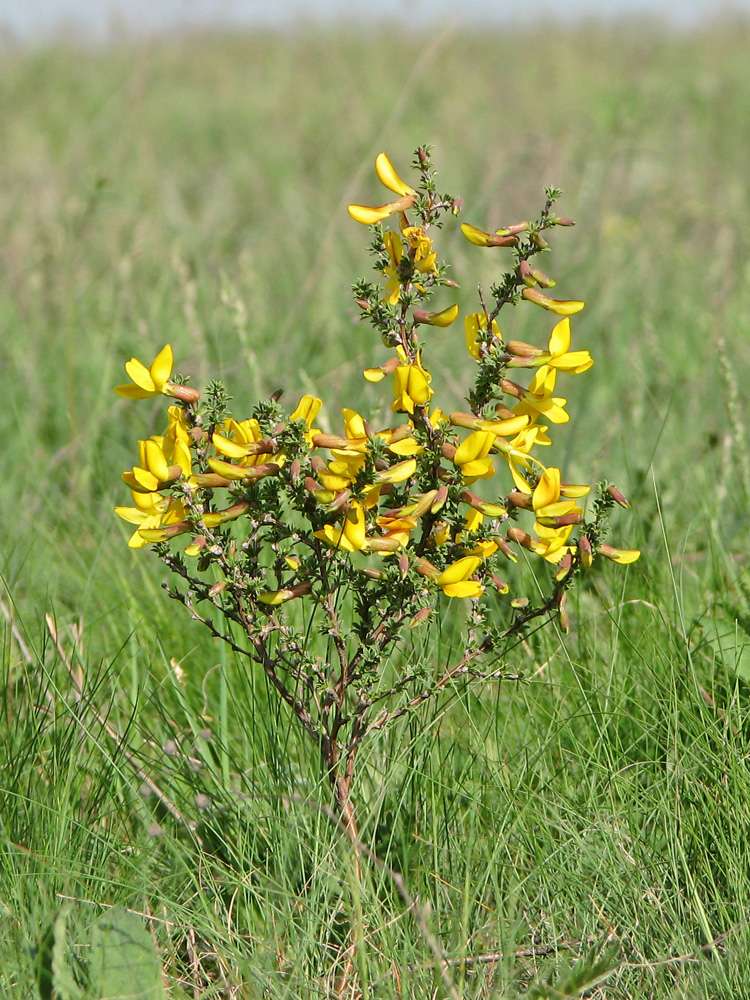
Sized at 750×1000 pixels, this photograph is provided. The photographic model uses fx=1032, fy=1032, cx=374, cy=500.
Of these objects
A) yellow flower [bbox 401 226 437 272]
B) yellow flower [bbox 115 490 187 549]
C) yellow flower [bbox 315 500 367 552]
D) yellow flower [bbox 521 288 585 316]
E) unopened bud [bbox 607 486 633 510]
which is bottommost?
yellow flower [bbox 115 490 187 549]

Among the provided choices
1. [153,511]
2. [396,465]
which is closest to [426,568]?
[396,465]

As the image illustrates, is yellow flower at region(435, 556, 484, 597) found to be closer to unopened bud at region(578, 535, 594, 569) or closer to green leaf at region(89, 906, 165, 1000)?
unopened bud at region(578, 535, 594, 569)

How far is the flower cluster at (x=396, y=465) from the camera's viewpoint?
4.35 ft

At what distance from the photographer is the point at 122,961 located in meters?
1.35

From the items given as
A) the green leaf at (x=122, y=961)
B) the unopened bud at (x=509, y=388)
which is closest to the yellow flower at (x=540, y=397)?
the unopened bud at (x=509, y=388)

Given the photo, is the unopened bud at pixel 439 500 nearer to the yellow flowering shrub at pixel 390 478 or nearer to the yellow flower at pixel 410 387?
the yellow flowering shrub at pixel 390 478

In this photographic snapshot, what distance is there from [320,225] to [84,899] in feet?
13.9

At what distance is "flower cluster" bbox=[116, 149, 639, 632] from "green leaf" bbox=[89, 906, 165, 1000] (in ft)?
1.48

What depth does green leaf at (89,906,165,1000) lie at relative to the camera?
Answer: 4.37ft

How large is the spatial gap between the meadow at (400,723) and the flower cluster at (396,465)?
1.04 ft

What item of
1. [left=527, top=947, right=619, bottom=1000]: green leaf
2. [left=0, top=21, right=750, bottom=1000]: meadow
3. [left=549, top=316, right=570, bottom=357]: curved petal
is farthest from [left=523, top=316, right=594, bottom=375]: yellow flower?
[left=527, top=947, right=619, bottom=1000]: green leaf

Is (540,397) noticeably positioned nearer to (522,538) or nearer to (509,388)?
(509,388)

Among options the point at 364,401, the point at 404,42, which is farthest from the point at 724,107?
the point at 364,401

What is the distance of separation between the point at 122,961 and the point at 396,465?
0.74m
